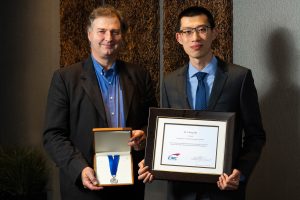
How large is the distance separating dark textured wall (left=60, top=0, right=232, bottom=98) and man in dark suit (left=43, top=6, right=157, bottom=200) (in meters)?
0.62

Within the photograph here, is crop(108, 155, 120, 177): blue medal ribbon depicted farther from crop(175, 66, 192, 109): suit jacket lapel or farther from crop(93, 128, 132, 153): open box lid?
crop(175, 66, 192, 109): suit jacket lapel

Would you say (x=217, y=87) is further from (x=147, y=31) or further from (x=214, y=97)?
(x=147, y=31)

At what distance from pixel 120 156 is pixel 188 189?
1.02 ft

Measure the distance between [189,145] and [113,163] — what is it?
0.33 meters

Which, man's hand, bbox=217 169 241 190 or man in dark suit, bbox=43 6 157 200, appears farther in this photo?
man in dark suit, bbox=43 6 157 200

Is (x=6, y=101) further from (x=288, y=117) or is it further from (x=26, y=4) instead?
(x=288, y=117)

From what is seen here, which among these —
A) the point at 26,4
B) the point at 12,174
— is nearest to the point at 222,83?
the point at 12,174

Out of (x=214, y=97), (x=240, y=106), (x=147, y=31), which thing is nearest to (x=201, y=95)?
(x=214, y=97)

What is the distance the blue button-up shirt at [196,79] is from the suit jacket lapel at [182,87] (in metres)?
0.01

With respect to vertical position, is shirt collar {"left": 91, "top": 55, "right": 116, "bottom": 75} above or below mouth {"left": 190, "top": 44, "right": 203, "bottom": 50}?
below

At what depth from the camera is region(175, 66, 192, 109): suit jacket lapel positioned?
2.12 meters

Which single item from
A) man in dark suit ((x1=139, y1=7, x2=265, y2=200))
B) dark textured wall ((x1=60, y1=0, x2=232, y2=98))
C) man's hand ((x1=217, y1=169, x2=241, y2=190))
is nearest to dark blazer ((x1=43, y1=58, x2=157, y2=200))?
man in dark suit ((x1=139, y1=7, x2=265, y2=200))

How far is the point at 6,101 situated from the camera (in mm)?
4352

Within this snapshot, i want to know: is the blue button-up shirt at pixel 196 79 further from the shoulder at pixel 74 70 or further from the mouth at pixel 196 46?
the shoulder at pixel 74 70
